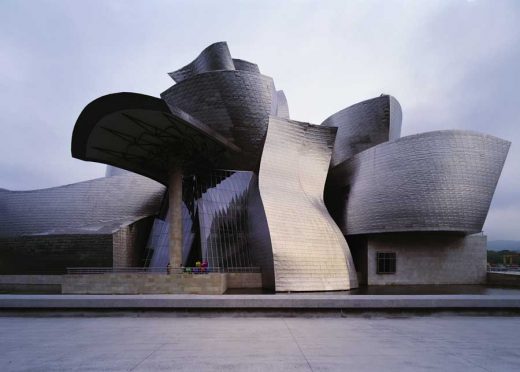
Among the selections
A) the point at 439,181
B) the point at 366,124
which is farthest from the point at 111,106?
the point at 366,124

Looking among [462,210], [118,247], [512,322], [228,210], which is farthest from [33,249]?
[462,210]

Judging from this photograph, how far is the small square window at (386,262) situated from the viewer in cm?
2650

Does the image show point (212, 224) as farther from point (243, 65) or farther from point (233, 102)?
point (243, 65)

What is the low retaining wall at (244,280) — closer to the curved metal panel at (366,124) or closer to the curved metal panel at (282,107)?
the curved metal panel at (366,124)

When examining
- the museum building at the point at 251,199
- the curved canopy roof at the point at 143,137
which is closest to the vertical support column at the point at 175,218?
the museum building at the point at 251,199

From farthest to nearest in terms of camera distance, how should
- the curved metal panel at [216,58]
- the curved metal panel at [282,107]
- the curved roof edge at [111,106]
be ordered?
the curved metal panel at [282,107], the curved metal panel at [216,58], the curved roof edge at [111,106]

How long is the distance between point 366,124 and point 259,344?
28.6 m

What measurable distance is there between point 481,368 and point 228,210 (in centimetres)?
2079

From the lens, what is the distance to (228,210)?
24.5 metres


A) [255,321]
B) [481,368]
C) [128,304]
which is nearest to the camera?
[481,368]

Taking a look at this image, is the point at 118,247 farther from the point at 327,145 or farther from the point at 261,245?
the point at 327,145

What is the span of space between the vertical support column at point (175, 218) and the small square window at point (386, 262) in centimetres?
1560

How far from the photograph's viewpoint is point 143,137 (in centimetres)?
1981

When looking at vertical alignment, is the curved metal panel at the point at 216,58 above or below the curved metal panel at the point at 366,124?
above
